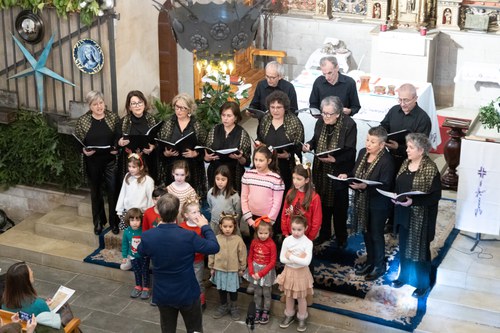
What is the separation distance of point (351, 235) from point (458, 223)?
46.4 inches

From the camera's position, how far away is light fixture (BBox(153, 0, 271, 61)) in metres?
6.13

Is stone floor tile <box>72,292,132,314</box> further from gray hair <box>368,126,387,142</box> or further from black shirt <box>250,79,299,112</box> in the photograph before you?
gray hair <box>368,126,387,142</box>

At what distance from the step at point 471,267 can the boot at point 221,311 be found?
7.07 ft

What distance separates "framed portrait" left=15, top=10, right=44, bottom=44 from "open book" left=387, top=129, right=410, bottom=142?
170 inches

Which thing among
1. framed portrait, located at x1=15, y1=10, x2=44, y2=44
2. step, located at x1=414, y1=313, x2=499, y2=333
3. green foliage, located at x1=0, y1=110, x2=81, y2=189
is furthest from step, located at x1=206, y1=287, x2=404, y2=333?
framed portrait, located at x1=15, y1=10, x2=44, y2=44

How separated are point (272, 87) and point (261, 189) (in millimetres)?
1507

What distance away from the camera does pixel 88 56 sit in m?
10.9

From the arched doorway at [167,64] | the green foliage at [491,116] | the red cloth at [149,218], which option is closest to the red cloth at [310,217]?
the red cloth at [149,218]

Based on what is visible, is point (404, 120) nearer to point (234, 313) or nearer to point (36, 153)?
point (234, 313)

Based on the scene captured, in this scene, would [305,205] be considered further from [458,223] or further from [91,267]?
[91,267]

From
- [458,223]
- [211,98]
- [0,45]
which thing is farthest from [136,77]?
[458,223]

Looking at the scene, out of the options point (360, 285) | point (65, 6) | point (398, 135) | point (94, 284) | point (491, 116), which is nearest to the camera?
point (360, 285)

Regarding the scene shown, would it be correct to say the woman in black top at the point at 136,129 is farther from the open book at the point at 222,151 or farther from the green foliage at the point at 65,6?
the green foliage at the point at 65,6

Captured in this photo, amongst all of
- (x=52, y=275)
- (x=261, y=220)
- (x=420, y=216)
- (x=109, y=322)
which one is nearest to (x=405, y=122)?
(x=420, y=216)
